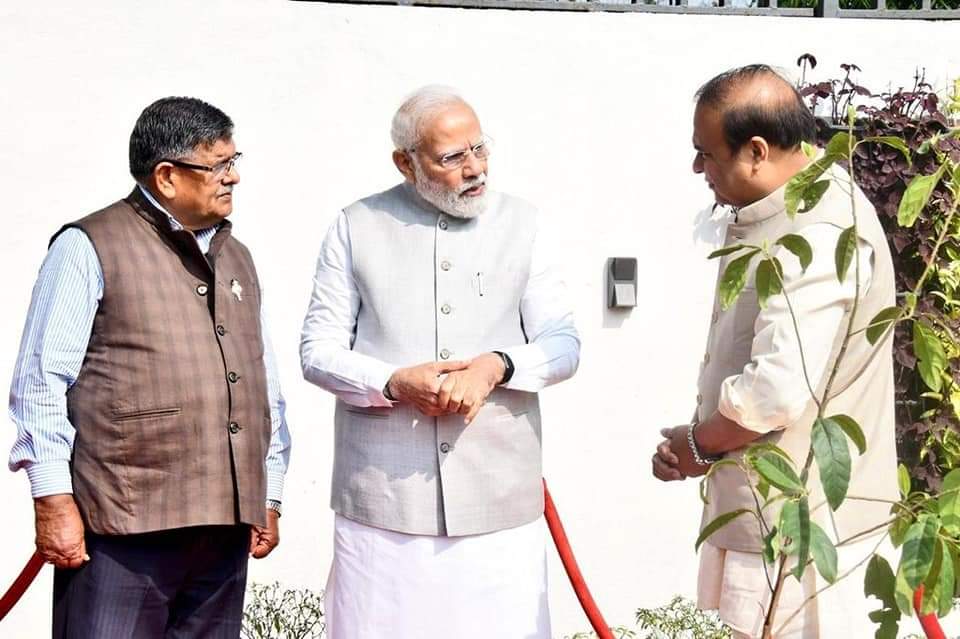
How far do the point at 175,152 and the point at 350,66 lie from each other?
1830mm

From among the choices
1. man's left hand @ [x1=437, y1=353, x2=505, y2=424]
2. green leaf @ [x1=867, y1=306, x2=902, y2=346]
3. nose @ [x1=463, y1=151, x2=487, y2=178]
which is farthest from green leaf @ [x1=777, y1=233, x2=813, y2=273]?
nose @ [x1=463, y1=151, x2=487, y2=178]

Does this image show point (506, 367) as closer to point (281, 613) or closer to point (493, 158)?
point (493, 158)

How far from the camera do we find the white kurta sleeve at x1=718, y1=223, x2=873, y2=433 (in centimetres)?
290

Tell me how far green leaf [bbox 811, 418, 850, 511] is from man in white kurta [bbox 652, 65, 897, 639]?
593 millimetres

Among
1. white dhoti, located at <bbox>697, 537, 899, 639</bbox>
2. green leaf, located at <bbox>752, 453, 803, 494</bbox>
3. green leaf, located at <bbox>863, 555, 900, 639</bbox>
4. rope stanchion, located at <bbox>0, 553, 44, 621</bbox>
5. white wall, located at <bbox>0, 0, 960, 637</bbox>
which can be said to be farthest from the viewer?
white wall, located at <bbox>0, 0, 960, 637</bbox>

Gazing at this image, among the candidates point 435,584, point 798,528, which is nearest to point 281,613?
point 435,584

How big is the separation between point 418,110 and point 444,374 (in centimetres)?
69

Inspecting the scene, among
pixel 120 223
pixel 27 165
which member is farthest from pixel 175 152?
pixel 27 165

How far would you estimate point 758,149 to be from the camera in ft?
9.98

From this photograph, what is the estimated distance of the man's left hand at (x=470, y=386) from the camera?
3.32m

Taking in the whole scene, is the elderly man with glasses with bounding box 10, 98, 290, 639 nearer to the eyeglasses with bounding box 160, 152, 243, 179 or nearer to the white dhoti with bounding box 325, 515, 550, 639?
the eyeglasses with bounding box 160, 152, 243, 179

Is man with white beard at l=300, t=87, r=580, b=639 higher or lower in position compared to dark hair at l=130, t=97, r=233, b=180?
lower

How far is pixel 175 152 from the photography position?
10.7ft

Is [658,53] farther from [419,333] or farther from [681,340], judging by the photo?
[419,333]
